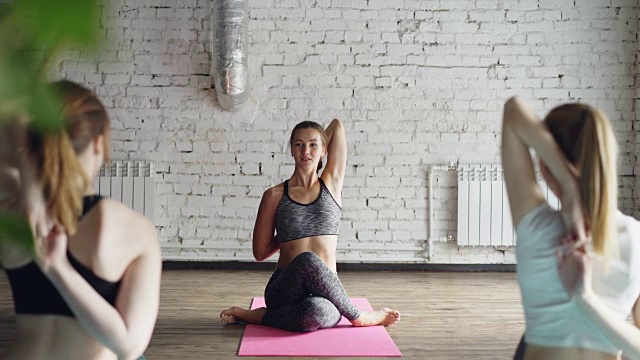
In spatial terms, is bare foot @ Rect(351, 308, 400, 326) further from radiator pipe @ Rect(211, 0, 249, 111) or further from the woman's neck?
radiator pipe @ Rect(211, 0, 249, 111)

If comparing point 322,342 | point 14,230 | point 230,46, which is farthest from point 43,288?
point 230,46

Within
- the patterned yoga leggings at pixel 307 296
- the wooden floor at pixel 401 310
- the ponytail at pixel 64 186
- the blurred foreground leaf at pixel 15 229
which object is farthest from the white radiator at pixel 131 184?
the blurred foreground leaf at pixel 15 229

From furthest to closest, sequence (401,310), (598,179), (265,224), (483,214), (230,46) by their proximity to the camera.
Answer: (483,214) → (230,46) → (401,310) → (265,224) → (598,179)

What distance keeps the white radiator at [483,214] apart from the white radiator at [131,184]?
2648 millimetres

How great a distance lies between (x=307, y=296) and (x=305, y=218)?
1.39ft

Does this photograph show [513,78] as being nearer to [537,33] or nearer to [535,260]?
[537,33]

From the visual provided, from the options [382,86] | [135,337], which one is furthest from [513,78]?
[135,337]

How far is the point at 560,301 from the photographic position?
155 centimetres

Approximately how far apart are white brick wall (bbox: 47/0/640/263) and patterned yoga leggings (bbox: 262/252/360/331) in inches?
103

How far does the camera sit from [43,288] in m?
1.36

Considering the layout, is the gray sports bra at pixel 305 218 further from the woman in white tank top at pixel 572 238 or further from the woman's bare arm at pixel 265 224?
the woman in white tank top at pixel 572 238

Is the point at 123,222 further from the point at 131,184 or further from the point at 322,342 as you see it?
the point at 131,184

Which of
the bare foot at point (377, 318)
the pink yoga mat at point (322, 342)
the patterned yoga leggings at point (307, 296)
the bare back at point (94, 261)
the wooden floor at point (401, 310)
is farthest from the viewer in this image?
the bare foot at point (377, 318)

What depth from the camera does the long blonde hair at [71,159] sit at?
903 millimetres
